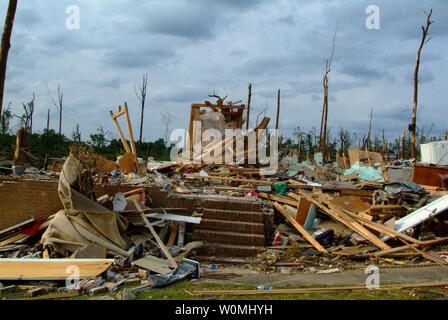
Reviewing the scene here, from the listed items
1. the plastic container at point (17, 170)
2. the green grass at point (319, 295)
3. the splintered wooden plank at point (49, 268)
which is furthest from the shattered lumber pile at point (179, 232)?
the plastic container at point (17, 170)

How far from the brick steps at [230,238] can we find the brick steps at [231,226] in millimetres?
149

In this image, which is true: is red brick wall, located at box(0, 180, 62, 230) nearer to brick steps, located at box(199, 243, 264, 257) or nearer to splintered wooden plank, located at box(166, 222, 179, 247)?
splintered wooden plank, located at box(166, 222, 179, 247)

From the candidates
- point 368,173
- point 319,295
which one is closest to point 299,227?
point 319,295

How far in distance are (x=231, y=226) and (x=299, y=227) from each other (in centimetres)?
156

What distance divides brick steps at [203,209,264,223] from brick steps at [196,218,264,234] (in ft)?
0.39

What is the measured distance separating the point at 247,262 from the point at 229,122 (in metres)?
8.24

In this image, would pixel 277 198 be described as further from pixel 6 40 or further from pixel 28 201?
pixel 6 40

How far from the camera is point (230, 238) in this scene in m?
8.40

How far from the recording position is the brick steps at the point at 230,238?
27.4 ft

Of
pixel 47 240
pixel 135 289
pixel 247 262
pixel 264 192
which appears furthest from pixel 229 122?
pixel 135 289

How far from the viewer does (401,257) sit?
7.68 meters

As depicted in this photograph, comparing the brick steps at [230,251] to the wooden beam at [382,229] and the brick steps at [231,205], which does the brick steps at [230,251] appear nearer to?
the brick steps at [231,205]

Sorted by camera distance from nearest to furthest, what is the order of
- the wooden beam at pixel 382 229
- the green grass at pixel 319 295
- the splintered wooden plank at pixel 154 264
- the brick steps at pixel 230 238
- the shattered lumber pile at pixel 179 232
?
Result: the green grass at pixel 319 295 < the shattered lumber pile at pixel 179 232 < the splintered wooden plank at pixel 154 264 < the wooden beam at pixel 382 229 < the brick steps at pixel 230 238
